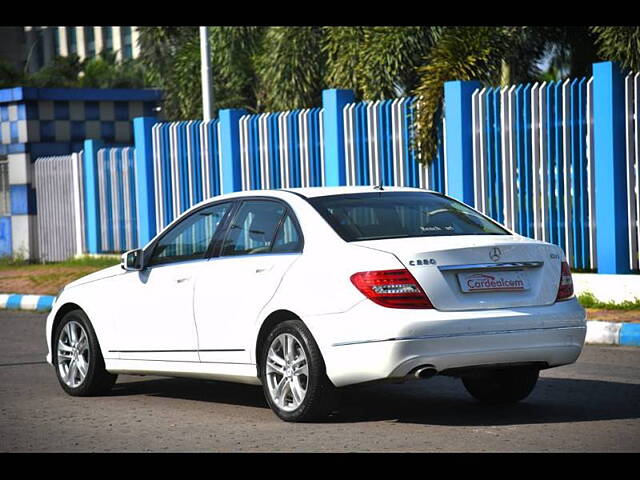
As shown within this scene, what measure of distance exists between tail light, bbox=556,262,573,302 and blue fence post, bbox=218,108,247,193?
536 inches

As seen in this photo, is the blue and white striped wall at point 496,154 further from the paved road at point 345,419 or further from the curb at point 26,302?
the paved road at point 345,419

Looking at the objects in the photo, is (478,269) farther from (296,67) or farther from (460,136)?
(296,67)

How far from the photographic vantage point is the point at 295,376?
8109 mm

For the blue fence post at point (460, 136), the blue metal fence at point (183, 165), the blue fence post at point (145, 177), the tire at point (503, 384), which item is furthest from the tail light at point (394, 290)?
the blue fence post at point (145, 177)

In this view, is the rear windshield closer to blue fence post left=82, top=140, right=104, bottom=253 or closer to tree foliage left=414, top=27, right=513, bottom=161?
tree foliage left=414, top=27, right=513, bottom=161

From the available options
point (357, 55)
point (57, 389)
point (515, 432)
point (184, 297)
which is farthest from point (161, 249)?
point (357, 55)

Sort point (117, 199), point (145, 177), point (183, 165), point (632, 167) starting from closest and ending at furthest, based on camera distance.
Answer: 1. point (632, 167)
2. point (183, 165)
3. point (145, 177)
4. point (117, 199)

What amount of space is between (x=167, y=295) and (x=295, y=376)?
1466mm

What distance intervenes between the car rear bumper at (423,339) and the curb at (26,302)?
1139 cm

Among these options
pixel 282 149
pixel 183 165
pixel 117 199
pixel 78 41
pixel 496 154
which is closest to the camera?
pixel 496 154

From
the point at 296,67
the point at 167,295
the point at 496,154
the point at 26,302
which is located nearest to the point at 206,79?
the point at 296,67

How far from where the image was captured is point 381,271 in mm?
7742

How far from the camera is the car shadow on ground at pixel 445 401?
823 cm
